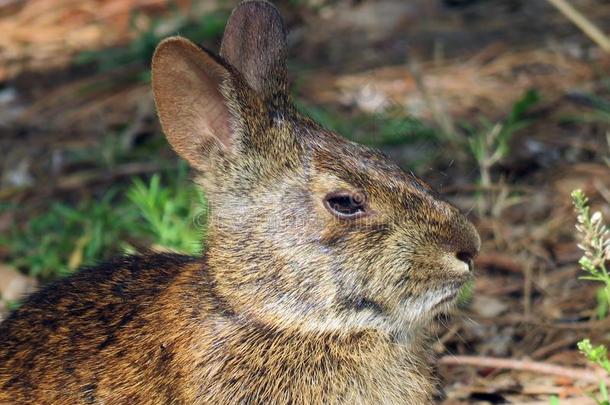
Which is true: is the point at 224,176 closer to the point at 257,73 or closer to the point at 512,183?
the point at 257,73

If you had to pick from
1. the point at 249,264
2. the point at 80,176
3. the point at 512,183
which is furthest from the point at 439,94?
the point at 249,264

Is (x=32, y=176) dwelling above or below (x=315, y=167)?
below

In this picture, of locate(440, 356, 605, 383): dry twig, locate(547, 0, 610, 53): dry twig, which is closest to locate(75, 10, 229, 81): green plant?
locate(547, 0, 610, 53): dry twig

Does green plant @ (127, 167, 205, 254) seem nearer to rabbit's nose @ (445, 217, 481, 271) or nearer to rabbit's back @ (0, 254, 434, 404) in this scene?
rabbit's back @ (0, 254, 434, 404)

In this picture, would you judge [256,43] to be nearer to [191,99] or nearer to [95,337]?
[191,99]

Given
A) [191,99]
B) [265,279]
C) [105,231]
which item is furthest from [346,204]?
[105,231]

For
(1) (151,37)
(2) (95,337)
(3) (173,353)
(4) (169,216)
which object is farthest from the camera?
(1) (151,37)
